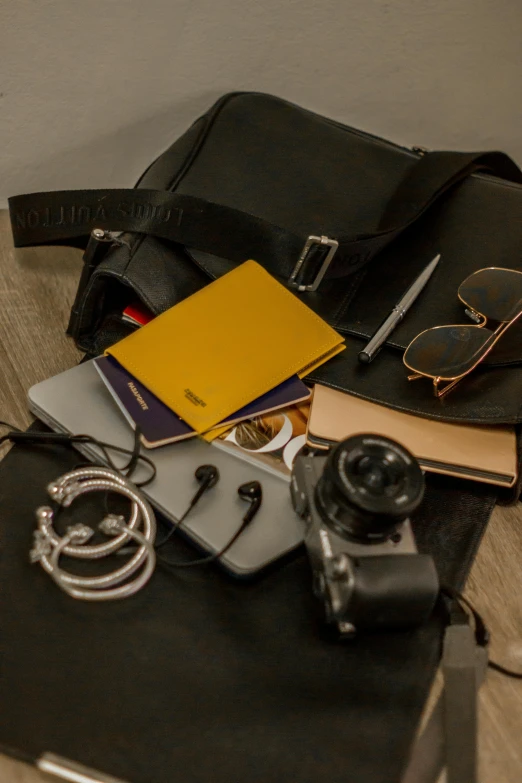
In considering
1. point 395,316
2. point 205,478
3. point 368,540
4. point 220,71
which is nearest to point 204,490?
point 205,478

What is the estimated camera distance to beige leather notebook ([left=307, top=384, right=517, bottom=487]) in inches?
24.0

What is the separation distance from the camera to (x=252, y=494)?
0.57 meters

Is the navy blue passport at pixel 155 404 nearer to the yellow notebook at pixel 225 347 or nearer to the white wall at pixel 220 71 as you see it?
the yellow notebook at pixel 225 347

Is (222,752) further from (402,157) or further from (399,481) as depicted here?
(402,157)

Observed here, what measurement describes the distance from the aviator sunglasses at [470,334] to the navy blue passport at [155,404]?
114 millimetres

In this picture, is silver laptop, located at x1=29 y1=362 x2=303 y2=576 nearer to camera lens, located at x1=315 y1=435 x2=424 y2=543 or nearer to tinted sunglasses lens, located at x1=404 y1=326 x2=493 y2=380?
camera lens, located at x1=315 y1=435 x2=424 y2=543

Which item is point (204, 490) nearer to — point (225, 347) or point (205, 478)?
point (205, 478)

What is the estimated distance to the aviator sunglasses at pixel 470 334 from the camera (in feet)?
2.12

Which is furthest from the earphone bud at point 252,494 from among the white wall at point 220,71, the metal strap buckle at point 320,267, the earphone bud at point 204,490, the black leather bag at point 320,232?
the white wall at point 220,71

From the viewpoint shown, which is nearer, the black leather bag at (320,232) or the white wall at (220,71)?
the black leather bag at (320,232)

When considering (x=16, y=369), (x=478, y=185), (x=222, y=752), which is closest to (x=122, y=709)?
(x=222, y=752)

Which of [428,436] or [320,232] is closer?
[428,436]

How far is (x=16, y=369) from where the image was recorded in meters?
0.69

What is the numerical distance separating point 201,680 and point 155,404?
0.78 ft
